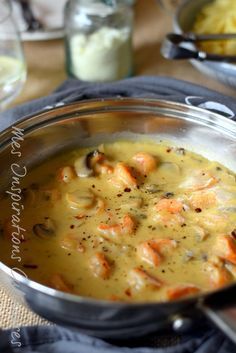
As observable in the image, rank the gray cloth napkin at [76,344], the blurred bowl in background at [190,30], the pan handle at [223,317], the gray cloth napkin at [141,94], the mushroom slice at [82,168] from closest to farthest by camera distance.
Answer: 1. the pan handle at [223,317]
2. the gray cloth napkin at [76,344]
3. the mushroom slice at [82,168]
4. the gray cloth napkin at [141,94]
5. the blurred bowl in background at [190,30]

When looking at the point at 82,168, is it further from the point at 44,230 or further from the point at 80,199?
the point at 44,230

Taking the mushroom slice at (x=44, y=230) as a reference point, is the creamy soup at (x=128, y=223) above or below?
below

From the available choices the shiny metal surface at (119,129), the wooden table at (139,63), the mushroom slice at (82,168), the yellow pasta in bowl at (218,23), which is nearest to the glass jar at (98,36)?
the wooden table at (139,63)

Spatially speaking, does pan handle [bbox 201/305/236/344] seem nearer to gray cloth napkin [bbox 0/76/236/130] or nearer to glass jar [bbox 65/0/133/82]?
gray cloth napkin [bbox 0/76/236/130]

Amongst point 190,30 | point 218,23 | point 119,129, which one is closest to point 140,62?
point 190,30

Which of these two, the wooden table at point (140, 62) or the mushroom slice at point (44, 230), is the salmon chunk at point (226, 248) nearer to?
the mushroom slice at point (44, 230)

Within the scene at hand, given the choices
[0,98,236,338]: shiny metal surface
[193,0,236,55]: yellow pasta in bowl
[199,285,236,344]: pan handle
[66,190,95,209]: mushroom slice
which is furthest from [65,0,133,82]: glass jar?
[199,285,236,344]: pan handle
